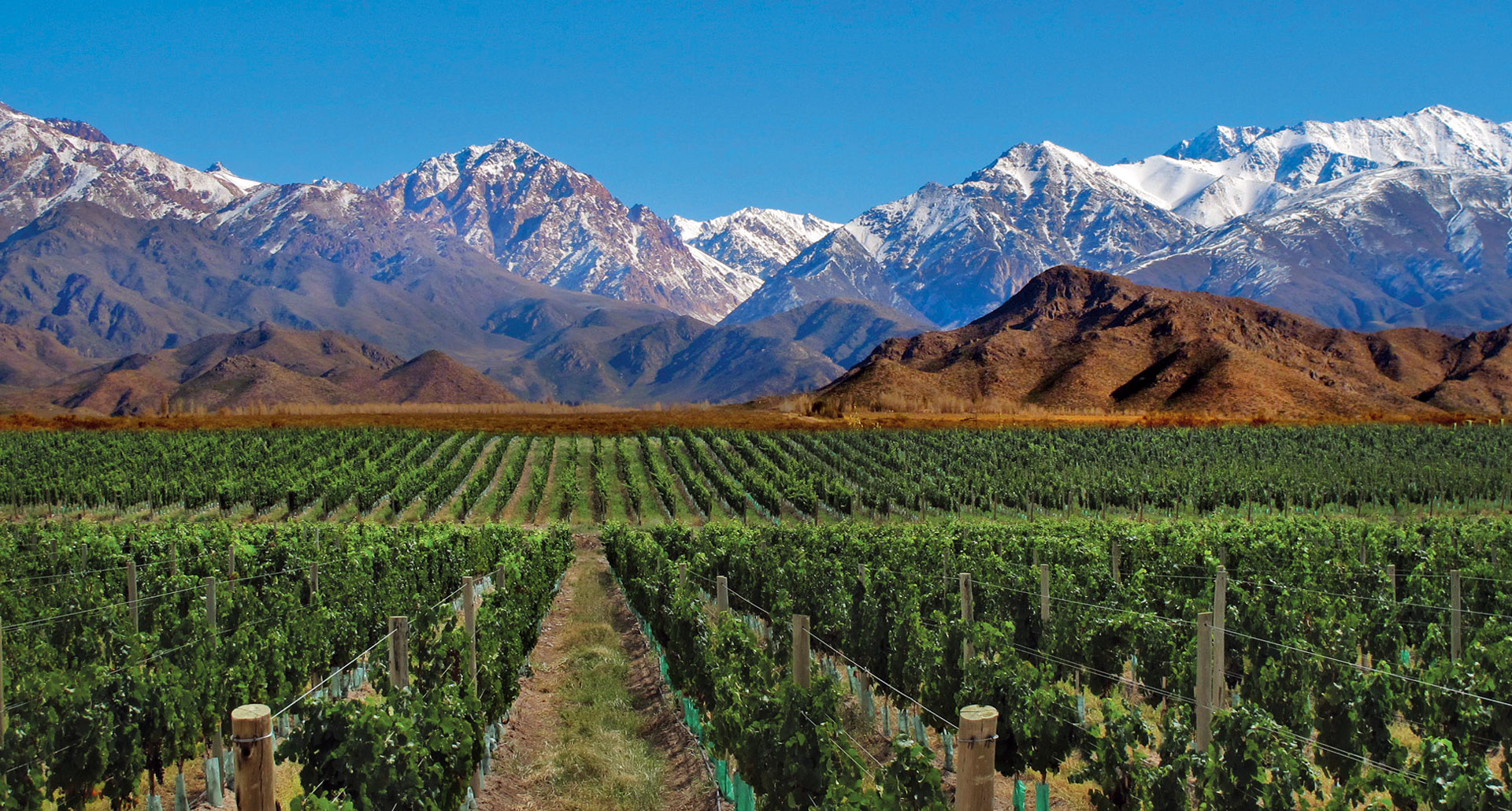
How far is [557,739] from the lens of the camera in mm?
13188

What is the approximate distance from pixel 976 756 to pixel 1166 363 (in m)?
105

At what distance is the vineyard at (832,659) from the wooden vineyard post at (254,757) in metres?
0.05

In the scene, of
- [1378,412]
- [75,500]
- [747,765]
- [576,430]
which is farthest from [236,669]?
[1378,412]

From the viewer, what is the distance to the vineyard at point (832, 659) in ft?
27.8

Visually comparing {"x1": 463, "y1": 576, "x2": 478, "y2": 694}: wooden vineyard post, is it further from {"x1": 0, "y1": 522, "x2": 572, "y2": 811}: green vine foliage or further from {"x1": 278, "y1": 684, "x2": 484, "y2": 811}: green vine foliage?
{"x1": 278, "y1": 684, "x2": 484, "y2": 811}: green vine foliage

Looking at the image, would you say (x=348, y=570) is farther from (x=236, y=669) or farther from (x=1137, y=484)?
(x=1137, y=484)

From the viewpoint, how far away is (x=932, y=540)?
24312mm

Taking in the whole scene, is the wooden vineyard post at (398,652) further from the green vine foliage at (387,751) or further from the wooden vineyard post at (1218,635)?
the wooden vineyard post at (1218,635)

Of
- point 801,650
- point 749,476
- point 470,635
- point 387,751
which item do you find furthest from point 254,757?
point 749,476

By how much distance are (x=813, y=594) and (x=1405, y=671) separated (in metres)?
8.75

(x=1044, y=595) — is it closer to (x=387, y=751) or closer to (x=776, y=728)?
(x=776, y=728)

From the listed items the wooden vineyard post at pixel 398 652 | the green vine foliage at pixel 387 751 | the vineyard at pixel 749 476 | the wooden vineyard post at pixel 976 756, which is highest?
the wooden vineyard post at pixel 976 756

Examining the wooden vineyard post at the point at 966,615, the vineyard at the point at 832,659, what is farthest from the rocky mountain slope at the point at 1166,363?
the wooden vineyard post at the point at 966,615

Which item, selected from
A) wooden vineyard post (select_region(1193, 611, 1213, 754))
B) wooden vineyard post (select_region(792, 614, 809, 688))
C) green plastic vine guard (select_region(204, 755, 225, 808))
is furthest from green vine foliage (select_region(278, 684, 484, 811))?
wooden vineyard post (select_region(1193, 611, 1213, 754))
